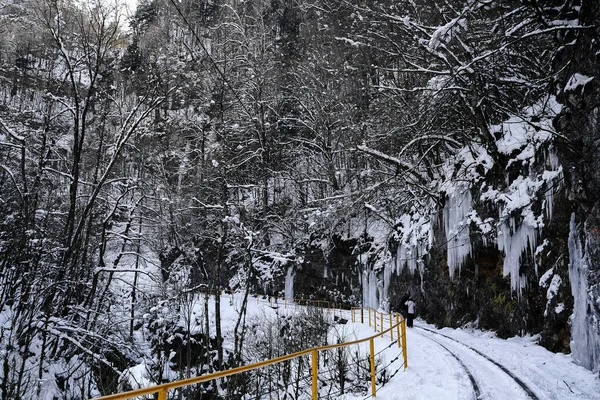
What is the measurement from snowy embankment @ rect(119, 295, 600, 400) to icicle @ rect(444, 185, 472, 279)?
3.49 metres

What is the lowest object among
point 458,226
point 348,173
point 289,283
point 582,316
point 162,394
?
point 289,283

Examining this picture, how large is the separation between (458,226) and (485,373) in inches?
291

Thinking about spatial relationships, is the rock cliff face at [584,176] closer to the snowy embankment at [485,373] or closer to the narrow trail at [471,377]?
the snowy embankment at [485,373]

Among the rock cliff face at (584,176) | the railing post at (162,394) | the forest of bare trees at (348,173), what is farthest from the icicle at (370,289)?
the railing post at (162,394)

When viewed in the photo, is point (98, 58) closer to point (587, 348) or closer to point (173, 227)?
point (173, 227)

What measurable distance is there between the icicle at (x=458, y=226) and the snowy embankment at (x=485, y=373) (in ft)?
11.5

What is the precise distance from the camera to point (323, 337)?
13094 mm

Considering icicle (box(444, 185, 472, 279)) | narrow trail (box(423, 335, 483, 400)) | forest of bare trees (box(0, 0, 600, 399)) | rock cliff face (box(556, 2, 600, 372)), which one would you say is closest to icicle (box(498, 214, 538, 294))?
forest of bare trees (box(0, 0, 600, 399))

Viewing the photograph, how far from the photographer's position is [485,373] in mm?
6621

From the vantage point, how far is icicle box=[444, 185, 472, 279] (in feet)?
42.7

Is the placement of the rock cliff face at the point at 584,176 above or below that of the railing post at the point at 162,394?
above

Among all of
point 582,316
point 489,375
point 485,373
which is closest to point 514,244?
point 582,316

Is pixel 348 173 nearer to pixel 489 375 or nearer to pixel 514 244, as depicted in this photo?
pixel 514 244

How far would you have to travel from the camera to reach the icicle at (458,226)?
1300cm
